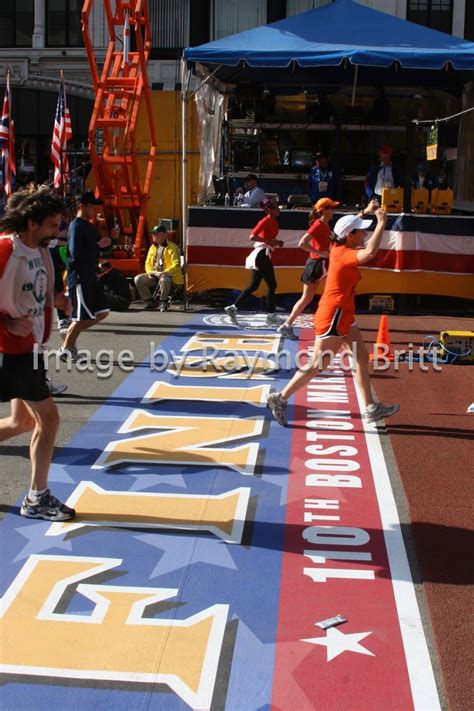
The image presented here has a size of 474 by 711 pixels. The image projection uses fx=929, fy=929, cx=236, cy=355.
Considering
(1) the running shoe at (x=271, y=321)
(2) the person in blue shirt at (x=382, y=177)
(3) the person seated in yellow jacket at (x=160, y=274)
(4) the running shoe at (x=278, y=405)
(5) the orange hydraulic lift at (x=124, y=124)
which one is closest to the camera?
(4) the running shoe at (x=278, y=405)

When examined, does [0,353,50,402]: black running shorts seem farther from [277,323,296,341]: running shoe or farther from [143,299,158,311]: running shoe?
[143,299,158,311]: running shoe

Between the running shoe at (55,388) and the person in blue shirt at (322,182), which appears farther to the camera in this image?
the person in blue shirt at (322,182)

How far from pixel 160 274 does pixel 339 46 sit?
4.71m

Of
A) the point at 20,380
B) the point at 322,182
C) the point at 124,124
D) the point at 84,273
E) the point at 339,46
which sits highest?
the point at 339,46

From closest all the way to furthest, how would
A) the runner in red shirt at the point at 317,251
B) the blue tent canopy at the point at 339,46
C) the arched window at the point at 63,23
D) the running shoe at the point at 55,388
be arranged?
the running shoe at the point at 55,388 < the runner in red shirt at the point at 317,251 < the blue tent canopy at the point at 339,46 < the arched window at the point at 63,23

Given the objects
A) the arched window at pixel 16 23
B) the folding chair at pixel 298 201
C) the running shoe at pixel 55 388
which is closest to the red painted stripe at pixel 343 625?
the running shoe at pixel 55 388

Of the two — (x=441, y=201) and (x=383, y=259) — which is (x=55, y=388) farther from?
(x=441, y=201)

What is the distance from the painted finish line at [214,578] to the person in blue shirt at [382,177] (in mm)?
9806

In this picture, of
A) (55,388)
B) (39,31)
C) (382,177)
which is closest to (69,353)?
(55,388)

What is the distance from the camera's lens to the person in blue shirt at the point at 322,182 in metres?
17.6

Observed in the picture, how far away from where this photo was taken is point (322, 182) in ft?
57.4

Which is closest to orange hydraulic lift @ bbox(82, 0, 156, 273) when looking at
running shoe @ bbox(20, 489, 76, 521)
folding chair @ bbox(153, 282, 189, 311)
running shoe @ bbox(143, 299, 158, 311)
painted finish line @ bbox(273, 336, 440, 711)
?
folding chair @ bbox(153, 282, 189, 311)

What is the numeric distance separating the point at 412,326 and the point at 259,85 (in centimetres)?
821

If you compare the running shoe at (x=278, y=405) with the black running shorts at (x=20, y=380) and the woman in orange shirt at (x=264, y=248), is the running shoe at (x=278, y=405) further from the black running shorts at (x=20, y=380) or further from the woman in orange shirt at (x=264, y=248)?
the woman in orange shirt at (x=264, y=248)
